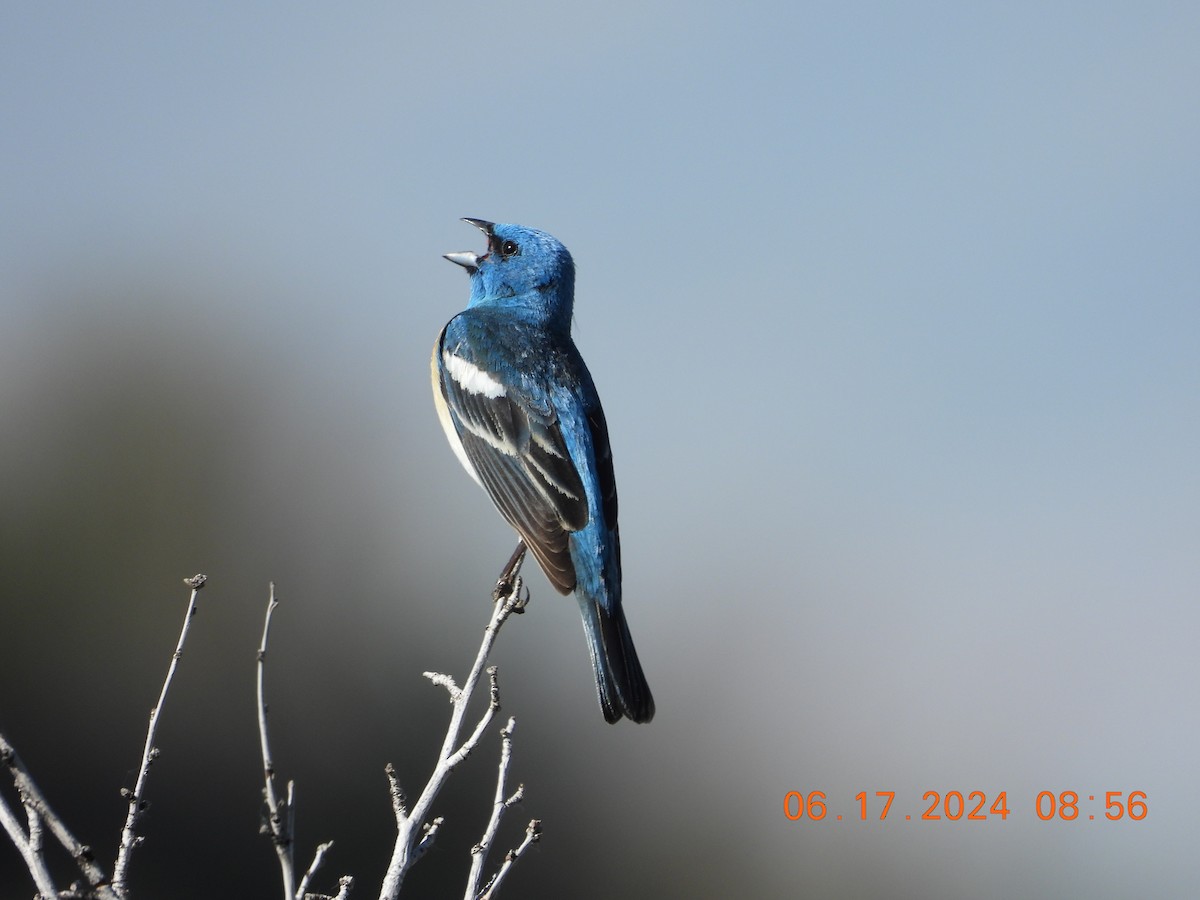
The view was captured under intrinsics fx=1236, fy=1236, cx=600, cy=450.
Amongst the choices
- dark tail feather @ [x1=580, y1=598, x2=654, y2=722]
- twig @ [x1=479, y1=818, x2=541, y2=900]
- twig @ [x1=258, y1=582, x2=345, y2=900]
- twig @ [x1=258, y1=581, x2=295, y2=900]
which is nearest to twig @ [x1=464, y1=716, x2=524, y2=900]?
twig @ [x1=479, y1=818, x2=541, y2=900]

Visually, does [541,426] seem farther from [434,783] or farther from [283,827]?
[283,827]

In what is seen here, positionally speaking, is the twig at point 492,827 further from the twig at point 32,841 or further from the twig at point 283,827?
the twig at point 32,841

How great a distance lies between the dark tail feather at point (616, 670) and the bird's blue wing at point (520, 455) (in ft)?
0.70

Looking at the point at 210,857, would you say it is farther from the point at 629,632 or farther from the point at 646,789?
the point at 629,632

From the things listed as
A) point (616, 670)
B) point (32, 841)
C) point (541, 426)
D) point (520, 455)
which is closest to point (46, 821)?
point (32, 841)

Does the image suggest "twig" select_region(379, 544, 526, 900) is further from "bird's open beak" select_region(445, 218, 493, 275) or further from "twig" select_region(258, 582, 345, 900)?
"bird's open beak" select_region(445, 218, 493, 275)

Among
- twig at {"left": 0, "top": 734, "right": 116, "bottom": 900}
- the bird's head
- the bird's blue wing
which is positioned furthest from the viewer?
the bird's head

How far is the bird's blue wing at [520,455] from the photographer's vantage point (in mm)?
5246

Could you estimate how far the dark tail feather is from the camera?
4.80 meters

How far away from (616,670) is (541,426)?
129cm

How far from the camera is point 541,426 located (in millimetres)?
5617

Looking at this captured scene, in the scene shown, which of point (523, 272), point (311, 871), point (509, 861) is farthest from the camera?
point (523, 272)

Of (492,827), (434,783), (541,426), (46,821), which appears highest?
(541,426)

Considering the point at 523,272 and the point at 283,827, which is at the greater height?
the point at 523,272
